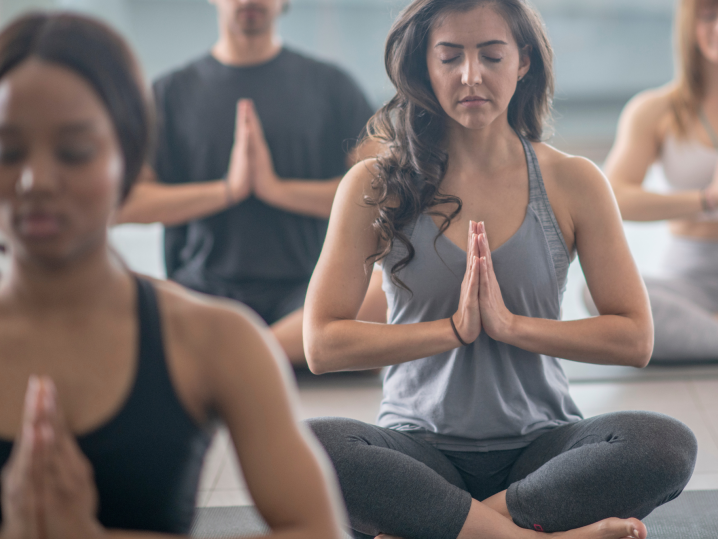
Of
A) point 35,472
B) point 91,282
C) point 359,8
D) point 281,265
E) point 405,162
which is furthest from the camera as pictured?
point 359,8

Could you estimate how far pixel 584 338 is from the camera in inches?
55.0

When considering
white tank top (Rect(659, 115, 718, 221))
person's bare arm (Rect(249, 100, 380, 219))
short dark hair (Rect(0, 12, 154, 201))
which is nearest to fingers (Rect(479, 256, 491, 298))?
short dark hair (Rect(0, 12, 154, 201))

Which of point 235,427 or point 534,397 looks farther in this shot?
point 534,397

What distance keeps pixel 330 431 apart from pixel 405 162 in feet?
1.73

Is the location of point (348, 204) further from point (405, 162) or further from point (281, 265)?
point (281, 265)

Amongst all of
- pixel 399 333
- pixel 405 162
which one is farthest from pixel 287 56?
pixel 399 333

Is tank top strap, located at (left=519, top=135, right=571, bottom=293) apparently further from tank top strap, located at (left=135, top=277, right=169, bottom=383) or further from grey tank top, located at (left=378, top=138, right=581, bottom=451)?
tank top strap, located at (left=135, top=277, right=169, bottom=383)

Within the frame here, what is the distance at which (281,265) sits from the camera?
8.79 ft

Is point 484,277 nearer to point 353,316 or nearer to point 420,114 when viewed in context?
point 353,316

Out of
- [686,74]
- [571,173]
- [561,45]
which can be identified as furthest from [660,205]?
[561,45]

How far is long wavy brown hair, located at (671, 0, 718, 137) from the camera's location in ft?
8.35

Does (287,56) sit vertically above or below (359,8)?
below

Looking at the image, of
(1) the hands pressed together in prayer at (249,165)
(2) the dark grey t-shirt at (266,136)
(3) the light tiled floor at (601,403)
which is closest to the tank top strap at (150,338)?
(3) the light tiled floor at (601,403)

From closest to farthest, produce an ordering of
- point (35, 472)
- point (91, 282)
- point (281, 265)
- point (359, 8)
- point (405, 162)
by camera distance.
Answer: point (35, 472)
point (91, 282)
point (405, 162)
point (281, 265)
point (359, 8)
